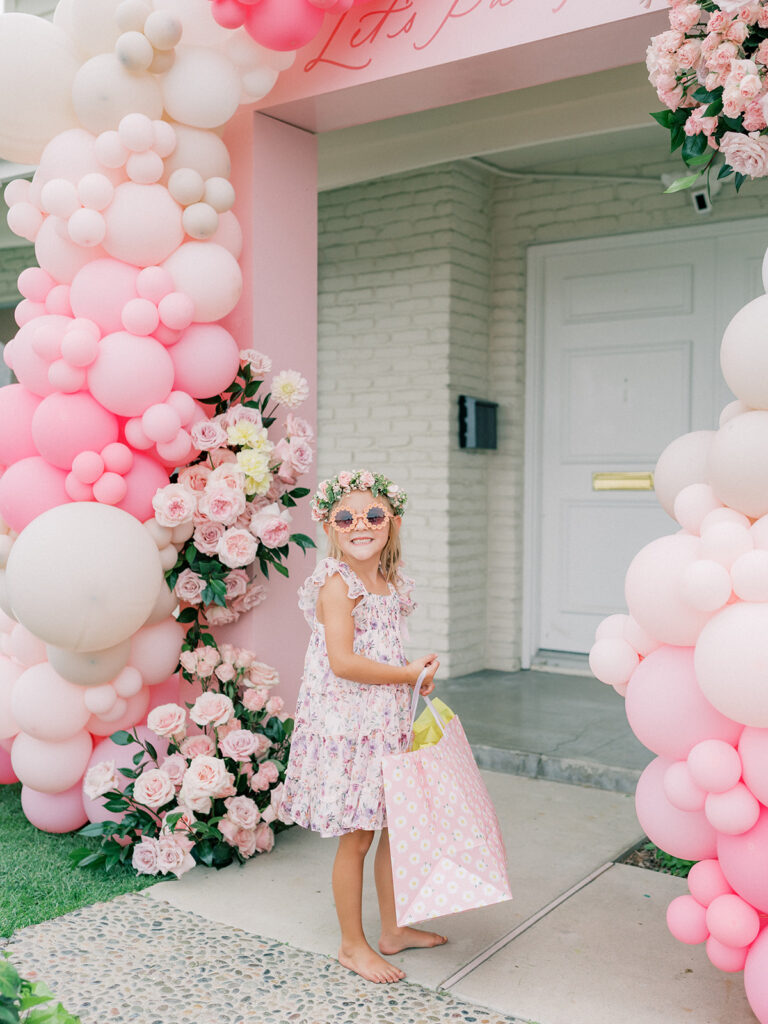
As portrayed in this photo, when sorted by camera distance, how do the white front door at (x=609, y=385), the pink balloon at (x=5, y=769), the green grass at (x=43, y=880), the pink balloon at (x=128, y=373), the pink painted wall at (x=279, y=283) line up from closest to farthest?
the green grass at (x=43, y=880) < the pink balloon at (x=128, y=373) < the pink painted wall at (x=279, y=283) < the pink balloon at (x=5, y=769) < the white front door at (x=609, y=385)

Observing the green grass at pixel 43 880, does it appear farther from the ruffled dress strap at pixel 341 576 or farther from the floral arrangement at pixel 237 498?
the ruffled dress strap at pixel 341 576

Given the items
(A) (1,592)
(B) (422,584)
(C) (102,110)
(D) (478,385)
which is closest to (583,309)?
(D) (478,385)

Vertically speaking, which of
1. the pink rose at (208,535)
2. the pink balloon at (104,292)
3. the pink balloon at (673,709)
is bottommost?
the pink balloon at (673,709)

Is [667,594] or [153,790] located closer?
[667,594]

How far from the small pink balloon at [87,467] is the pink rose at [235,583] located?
1.90 feet

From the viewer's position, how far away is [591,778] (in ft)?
13.2

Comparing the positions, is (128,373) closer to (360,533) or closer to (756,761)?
(360,533)

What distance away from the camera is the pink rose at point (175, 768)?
10.6 feet

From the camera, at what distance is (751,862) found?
202cm

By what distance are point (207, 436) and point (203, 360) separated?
244 millimetres

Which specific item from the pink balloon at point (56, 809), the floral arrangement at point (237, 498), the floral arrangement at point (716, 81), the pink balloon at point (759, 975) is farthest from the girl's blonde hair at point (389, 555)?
the pink balloon at point (56, 809)

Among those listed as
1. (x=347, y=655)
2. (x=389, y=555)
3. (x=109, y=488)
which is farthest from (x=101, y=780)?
(x=389, y=555)

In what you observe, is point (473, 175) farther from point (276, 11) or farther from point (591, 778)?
point (591, 778)

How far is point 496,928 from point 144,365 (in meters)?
1.95
